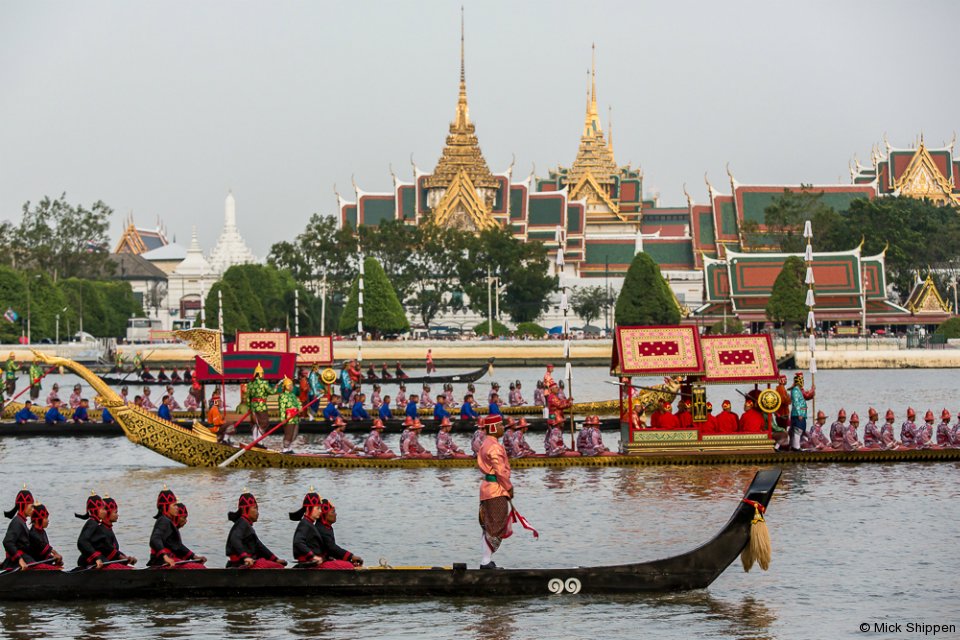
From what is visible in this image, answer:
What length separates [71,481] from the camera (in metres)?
30.1

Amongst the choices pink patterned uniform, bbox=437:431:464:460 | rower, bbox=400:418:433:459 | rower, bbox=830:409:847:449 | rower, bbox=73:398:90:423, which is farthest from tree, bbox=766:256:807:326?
rower, bbox=400:418:433:459

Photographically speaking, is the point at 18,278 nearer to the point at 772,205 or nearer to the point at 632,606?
the point at 772,205

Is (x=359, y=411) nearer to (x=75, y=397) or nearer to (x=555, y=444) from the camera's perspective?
(x=555, y=444)

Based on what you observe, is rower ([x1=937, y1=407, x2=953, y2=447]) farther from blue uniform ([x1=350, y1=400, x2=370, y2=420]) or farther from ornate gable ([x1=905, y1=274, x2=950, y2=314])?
ornate gable ([x1=905, y1=274, x2=950, y2=314])

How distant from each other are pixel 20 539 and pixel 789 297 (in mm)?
64430

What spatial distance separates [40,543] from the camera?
17.2 metres

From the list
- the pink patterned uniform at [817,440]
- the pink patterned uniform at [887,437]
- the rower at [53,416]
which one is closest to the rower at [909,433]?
the pink patterned uniform at [887,437]

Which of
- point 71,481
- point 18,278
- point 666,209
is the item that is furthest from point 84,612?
point 666,209

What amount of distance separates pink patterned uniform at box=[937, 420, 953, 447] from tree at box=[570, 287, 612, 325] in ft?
233

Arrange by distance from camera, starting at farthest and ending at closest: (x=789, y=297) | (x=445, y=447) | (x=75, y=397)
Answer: (x=789, y=297) < (x=75, y=397) < (x=445, y=447)

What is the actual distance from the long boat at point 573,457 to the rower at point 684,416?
12.2 inches

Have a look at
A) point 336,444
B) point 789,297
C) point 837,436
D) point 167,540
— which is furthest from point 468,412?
point 789,297

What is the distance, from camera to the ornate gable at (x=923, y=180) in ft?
391

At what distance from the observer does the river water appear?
16.9 metres
